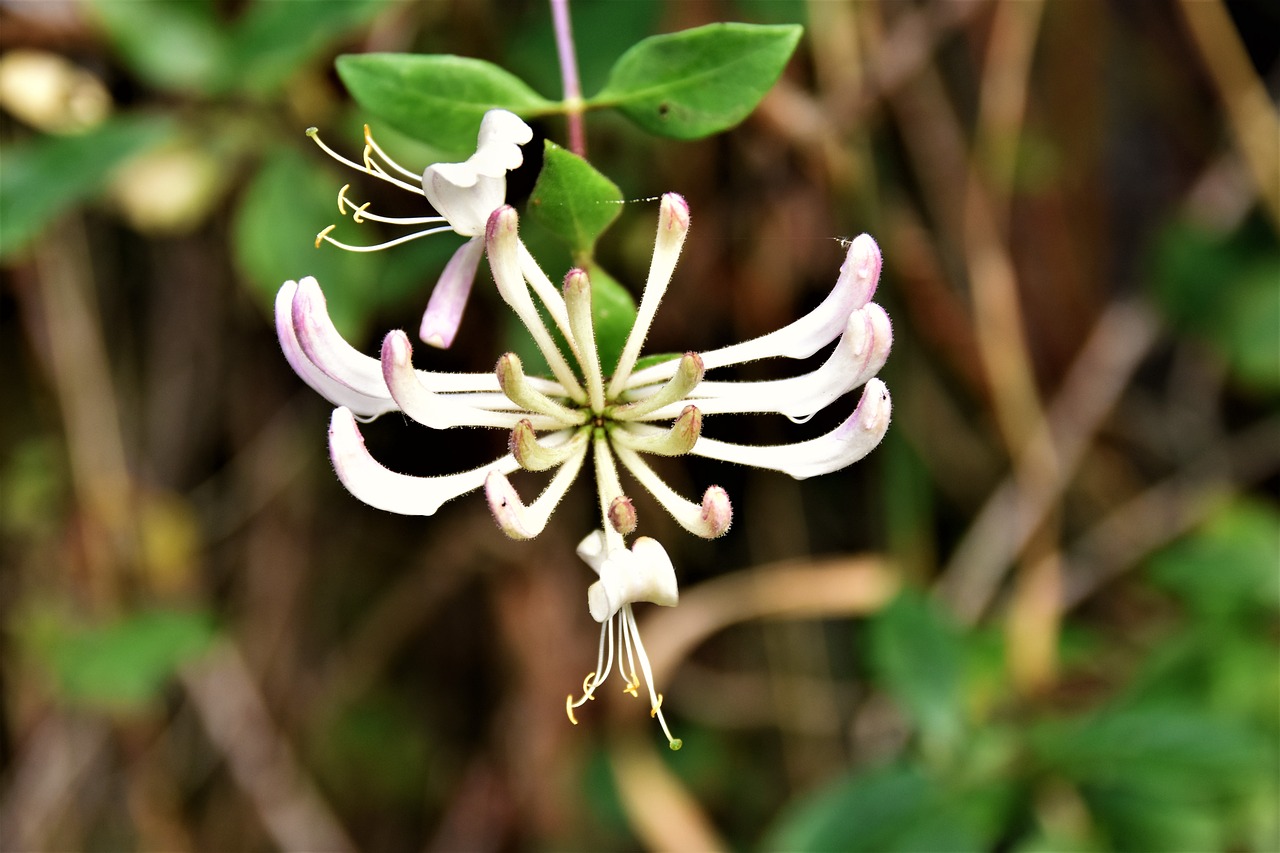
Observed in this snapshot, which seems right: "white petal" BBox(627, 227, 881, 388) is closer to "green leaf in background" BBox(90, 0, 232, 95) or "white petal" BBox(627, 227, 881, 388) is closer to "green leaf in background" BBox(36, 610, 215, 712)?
"green leaf in background" BBox(90, 0, 232, 95)

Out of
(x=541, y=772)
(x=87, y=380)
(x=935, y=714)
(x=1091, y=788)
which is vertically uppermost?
(x=87, y=380)

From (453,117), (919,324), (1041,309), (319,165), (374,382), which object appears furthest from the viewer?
(1041,309)

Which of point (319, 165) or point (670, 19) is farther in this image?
point (670, 19)

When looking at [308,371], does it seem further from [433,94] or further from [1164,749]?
[1164,749]

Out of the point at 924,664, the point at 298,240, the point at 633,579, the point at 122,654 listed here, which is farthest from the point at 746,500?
the point at 633,579

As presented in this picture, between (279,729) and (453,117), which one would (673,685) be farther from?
(453,117)

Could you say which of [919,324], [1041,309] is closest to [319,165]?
[919,324]

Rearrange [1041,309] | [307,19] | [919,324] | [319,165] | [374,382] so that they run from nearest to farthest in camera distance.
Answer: [374,382], [307,19], [319,165], [919,324], [1041,309]
